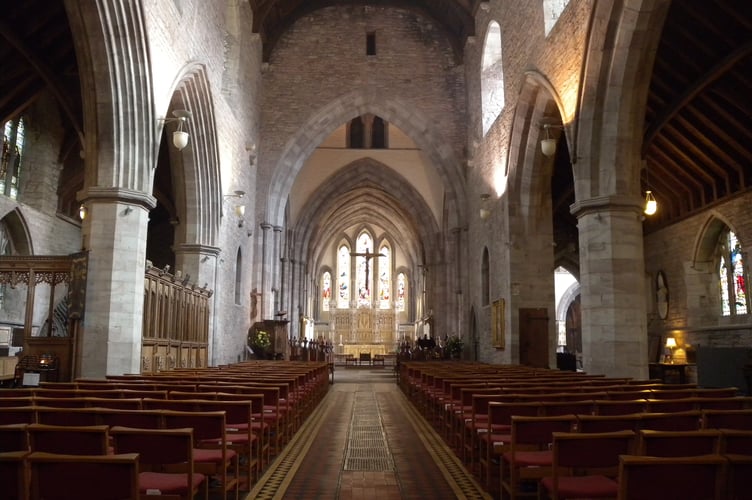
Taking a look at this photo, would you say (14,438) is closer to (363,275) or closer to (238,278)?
(238,278)

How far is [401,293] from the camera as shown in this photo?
45.2 metres

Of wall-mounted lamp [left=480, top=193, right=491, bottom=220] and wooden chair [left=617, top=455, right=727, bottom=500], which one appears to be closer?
wooden chair [left=617, top=455, right=727, bottom=500]

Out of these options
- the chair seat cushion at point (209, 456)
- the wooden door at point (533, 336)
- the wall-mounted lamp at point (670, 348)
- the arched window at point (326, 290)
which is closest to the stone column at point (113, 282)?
the chair seat cushion at point (209, 456)

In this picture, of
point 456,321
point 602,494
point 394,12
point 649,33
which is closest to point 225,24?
point 394,12

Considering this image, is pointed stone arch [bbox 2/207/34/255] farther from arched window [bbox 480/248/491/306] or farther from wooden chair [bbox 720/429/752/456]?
wooden chair [bbox 720/429/752/456]

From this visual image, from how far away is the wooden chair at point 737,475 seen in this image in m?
2.54

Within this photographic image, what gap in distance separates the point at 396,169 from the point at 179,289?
1676cm

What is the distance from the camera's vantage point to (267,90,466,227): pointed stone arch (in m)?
21.4

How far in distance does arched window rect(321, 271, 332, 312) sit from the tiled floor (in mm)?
34603

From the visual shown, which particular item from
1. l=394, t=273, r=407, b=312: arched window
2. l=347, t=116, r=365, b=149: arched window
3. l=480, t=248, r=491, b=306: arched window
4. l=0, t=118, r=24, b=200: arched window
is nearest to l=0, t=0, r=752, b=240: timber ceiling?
l=0, t=118, r=24, b=200: arched window

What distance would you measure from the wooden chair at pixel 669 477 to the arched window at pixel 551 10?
462 inches

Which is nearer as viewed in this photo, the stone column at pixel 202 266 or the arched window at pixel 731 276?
the arched window at pixel 731 276

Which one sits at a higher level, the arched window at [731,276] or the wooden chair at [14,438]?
the arched window at [731,276]

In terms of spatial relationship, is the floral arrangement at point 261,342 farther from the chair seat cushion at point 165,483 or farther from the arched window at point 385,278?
the arched window at point 385,278
